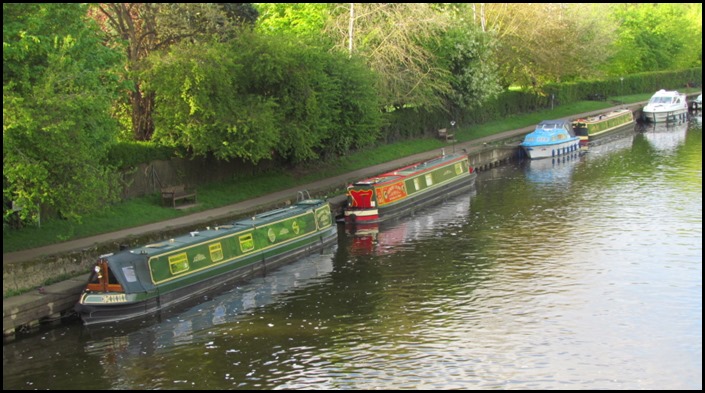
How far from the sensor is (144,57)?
37312mm

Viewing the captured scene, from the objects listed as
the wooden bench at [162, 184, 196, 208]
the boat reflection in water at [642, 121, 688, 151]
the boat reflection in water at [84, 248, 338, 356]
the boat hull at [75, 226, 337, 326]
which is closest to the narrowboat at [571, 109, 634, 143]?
the boat reflection in water at [642, 121, 688, 151]

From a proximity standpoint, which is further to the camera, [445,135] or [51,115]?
[445,135]

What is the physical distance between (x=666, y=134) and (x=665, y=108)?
724cm

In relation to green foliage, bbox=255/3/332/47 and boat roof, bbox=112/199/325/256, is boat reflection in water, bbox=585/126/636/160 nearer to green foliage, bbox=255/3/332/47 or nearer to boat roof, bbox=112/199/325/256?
green foliage, bbox=255/3/332/47

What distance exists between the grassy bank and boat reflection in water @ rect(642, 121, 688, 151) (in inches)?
443

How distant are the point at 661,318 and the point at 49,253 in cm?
1806

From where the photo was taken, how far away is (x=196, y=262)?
2727 centimetres

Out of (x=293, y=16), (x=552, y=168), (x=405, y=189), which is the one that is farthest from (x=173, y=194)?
(x=552, y=168)

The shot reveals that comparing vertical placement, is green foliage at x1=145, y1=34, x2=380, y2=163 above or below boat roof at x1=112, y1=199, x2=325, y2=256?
above

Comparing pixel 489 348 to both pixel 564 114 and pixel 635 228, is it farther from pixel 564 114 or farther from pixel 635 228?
pixel 564 114

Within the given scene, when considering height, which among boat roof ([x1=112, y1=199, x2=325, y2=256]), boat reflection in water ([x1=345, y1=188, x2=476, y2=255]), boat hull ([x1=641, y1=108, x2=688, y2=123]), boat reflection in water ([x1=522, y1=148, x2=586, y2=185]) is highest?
boat hull ([x1=641, y1=108, x2=688, y2=123])

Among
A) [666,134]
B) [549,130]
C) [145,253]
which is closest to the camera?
[145,253]

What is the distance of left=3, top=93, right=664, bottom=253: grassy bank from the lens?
93.4ft

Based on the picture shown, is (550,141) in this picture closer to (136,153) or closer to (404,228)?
(404,228)
